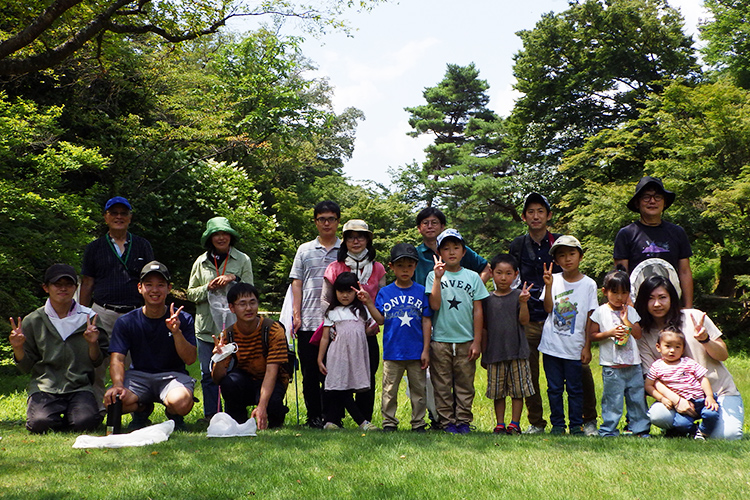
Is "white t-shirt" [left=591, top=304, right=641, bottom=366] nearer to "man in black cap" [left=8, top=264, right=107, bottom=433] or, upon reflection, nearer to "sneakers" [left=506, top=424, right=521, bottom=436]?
"sneakers" [left=506, top=424, right=521, bottom=436]

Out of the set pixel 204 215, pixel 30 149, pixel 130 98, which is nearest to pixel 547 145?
pixel 204 215

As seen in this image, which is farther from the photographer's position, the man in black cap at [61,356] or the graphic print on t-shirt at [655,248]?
the graphic print on t-shirt at [655,248]

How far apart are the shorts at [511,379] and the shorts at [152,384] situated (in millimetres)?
2796

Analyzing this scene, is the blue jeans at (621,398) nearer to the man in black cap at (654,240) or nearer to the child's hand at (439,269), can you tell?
the man in black cap at (654,240)

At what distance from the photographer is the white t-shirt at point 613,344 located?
5602 millimetres

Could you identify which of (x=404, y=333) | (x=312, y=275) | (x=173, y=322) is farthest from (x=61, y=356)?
(x=404, y=333)

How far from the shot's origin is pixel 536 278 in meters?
6.21

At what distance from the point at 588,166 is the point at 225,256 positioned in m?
18.4

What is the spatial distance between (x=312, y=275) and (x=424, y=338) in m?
1.31

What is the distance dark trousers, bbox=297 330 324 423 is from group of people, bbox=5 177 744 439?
15mm

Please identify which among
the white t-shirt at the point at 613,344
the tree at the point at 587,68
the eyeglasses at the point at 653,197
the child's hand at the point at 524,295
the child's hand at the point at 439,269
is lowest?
the white t-shirt at the point at 613,344

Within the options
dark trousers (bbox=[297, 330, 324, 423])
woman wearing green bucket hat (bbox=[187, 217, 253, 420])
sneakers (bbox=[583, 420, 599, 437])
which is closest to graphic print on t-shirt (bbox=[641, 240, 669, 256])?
sneakers (bbox=[583, 420, 599, 437])

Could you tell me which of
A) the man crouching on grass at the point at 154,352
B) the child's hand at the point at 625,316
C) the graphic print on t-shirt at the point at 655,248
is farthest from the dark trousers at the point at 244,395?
the graphic print on t-shirt at the point at 655,248

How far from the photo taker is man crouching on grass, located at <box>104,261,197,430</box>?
550 centimetres
